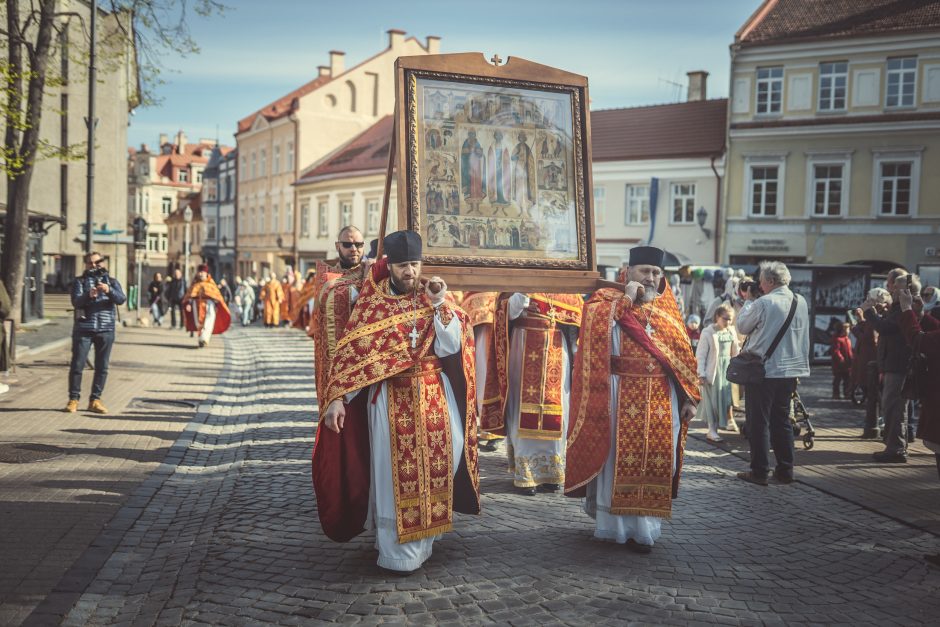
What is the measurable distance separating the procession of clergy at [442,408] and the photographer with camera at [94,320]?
4.59 metres

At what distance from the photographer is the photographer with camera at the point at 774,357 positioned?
806 cm

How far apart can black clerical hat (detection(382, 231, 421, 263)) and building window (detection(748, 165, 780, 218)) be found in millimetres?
28321

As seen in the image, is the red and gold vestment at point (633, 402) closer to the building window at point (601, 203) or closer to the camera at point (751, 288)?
the camera at point (751, 288)

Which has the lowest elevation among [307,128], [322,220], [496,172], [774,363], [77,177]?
[774,363]

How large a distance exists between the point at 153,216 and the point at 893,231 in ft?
237

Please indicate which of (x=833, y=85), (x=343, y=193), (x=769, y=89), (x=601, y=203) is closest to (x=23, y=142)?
(x=601, y=203)

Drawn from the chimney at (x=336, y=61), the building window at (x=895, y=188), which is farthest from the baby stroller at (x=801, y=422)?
the chimney at (x=336, y=61)

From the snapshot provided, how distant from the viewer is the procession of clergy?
5.36m

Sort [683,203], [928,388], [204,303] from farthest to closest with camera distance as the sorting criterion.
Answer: [683,203]
[204,303]
[928,388]

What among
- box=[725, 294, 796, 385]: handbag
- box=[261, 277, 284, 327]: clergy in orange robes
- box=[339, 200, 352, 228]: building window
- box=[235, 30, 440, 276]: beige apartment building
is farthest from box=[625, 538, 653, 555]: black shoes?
box=[235, 30, 440, 276]: beige apartment building

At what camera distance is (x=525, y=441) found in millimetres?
7719

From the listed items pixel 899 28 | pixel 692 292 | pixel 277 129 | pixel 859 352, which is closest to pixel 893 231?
pixel 899 28

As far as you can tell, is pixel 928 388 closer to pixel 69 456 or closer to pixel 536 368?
pixel 536 368

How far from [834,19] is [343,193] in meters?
24.0
